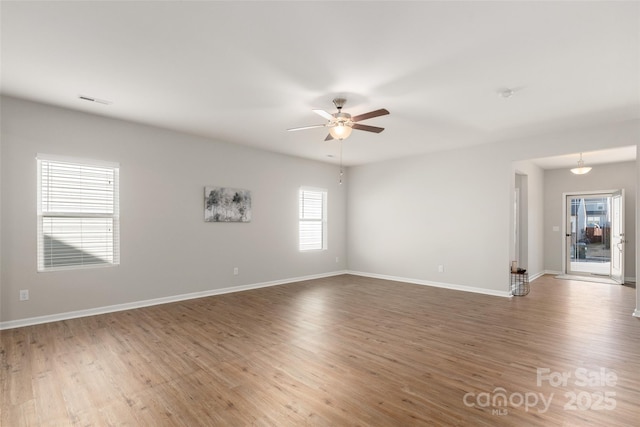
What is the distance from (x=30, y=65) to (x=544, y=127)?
6542mm

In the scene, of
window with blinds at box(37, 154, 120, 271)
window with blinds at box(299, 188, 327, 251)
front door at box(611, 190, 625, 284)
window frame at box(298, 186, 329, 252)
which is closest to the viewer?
window with blinds at box(37, 154, 120, 271)

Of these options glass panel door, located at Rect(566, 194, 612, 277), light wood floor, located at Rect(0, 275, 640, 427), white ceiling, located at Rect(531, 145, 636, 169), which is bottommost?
light wood floor, located at Rect(0, 275, 640, 427)

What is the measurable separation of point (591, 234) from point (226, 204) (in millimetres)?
9709

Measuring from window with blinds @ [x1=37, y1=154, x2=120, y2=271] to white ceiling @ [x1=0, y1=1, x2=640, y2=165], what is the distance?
2.85ft

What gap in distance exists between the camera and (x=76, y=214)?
14.0 ft

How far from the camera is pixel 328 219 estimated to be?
7840mm

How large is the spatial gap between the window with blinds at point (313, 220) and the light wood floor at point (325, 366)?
2.64 m

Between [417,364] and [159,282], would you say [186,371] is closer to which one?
[417,364]

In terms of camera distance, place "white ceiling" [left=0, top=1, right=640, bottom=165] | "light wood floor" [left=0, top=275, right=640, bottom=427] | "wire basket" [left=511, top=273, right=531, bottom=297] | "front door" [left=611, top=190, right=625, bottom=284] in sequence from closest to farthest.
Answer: "light wood floor" [left=0, top=275, right=640, bottom=427] < "white ceiling" [left=0, top=1, right=640, bottom=165] < "wire basket" [left=511, top=273, right=531, bottom=297] < "front door" [left=611, top=190, right=625, bottom=284]

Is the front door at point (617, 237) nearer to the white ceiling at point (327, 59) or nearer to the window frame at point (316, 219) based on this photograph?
the white ceiling at point (327, 59)

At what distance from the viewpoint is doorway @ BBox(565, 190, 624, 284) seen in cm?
733

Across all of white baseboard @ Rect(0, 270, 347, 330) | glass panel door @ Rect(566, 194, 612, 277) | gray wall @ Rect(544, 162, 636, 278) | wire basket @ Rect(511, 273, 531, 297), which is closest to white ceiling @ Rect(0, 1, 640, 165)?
white baseboard @ Rect(0, 270, 347, 330)

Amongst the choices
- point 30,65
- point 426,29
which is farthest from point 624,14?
point 30,65

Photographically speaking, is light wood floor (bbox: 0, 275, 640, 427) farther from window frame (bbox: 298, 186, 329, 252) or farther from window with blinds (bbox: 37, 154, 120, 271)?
window frame (bbox: 298, 186, 329, 252)
